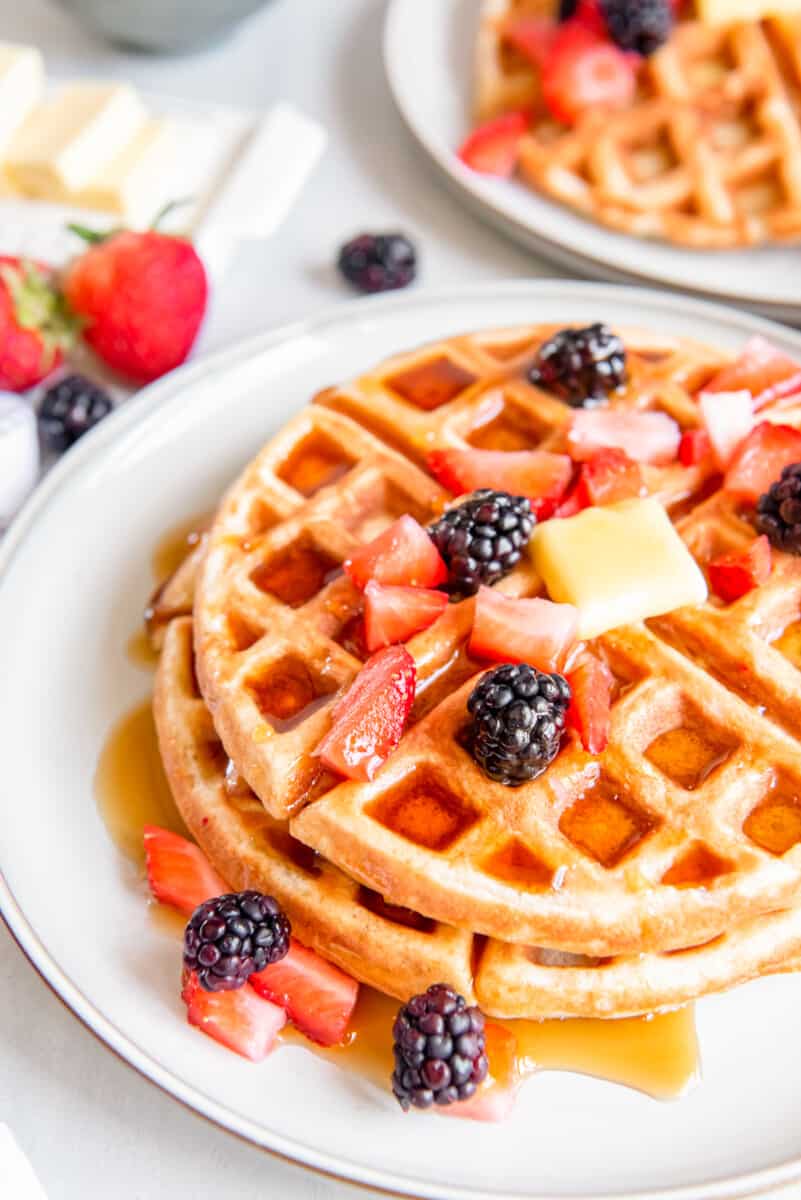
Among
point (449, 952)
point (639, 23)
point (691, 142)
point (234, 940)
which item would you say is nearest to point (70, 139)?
point (639, 23)

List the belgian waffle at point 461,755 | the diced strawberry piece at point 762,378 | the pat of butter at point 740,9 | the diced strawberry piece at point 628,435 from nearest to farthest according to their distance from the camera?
the belgian waffle at point 461,755
the diced strawberry piece at point 628,435
the diced strawberry piece at point 762,378
the pat of butter at point 740,9

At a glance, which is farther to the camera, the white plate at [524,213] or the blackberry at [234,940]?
the white plate at [524,213]

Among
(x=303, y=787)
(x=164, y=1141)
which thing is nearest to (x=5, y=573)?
(x=303, y=787)

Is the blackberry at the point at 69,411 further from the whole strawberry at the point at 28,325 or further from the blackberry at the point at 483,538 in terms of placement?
the blackberry at the point at 483,538

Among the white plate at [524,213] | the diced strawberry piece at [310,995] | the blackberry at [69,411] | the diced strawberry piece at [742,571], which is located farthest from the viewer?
the white plate at [524,213]

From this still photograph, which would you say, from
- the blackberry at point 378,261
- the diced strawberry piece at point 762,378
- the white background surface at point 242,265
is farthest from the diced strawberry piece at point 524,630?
the blackberry at point 378,261

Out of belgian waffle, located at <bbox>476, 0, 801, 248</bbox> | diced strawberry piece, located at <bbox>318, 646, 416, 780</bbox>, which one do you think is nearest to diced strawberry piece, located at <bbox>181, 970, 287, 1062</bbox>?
diced strawberry piece, located at <bbox>318, 646, 416, 780</bbox>

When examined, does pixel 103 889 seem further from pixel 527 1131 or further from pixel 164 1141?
pixel 527 1131
